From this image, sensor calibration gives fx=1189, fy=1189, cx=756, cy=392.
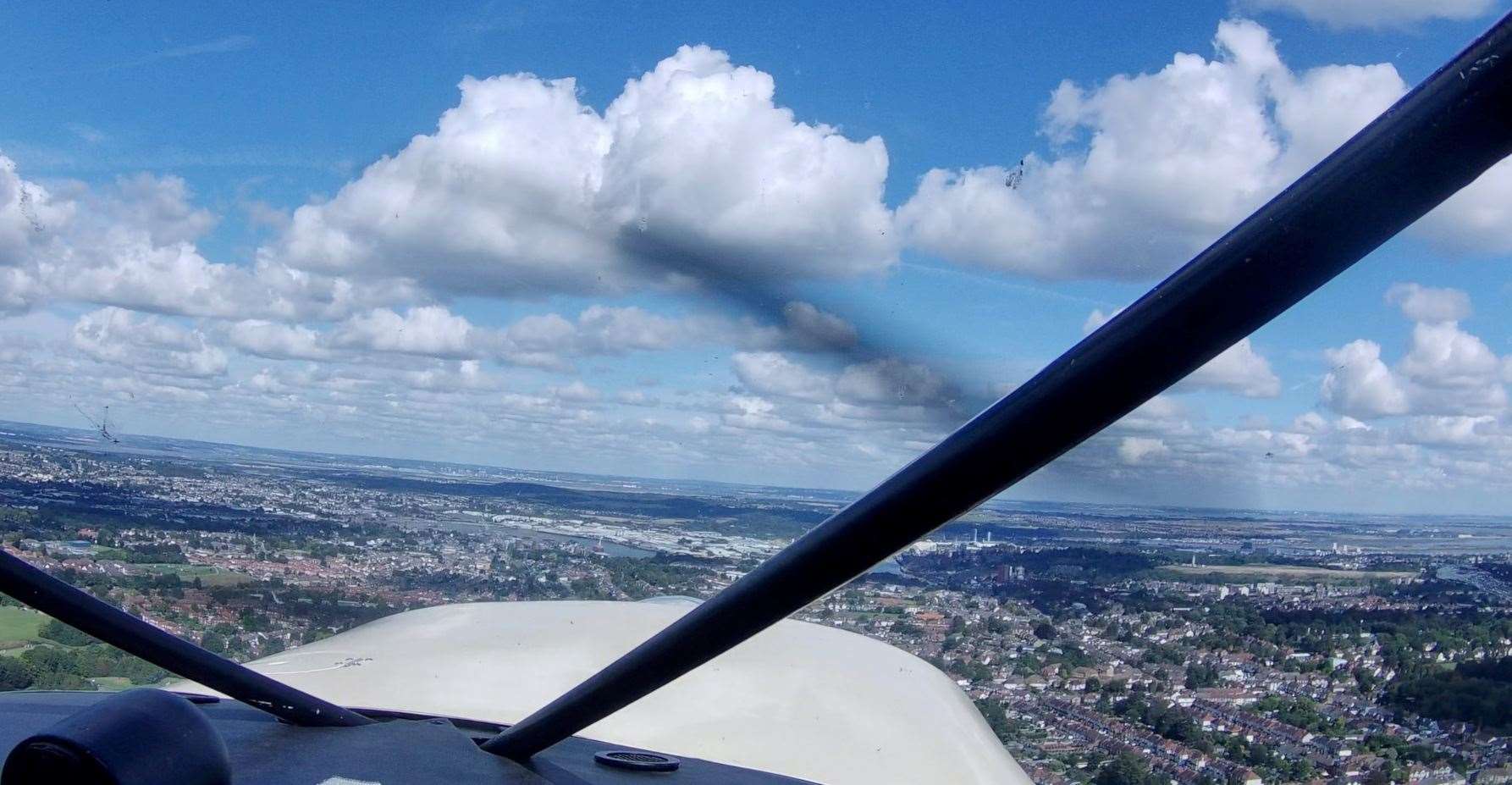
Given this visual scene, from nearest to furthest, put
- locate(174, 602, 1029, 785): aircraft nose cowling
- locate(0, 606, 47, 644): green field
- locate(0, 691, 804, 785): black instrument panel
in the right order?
locate(0, 691, 804, 785): black instrument panel < locate(174, 602, 1029, 785): aircraft nose cowling < locate(0, 606, 47, 644): green field

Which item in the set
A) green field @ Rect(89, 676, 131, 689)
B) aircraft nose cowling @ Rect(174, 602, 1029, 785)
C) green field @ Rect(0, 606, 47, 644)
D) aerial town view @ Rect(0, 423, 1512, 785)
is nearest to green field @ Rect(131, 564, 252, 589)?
aerial town view @ Rect(0, 423, 1512, 785)

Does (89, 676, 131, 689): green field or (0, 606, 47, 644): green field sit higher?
(0, 606, 47, 644): green field

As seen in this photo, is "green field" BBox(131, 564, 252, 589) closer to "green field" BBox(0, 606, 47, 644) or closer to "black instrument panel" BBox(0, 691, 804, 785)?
"green field" BBox(0, 606, 47, 644)

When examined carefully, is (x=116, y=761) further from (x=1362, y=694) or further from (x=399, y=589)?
(x=399, y=589)

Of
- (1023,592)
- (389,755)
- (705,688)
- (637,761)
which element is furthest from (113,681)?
(1023,592)

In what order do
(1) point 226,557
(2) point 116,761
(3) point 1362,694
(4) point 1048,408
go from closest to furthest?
(4) point 1048,408
(2) point 116,761
(3) point 1362,694
(1) point 226,557

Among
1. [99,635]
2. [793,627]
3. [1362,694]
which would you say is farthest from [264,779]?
[793,627]

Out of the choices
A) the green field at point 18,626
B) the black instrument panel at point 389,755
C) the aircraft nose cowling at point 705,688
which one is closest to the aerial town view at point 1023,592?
the green field at point 18,626
